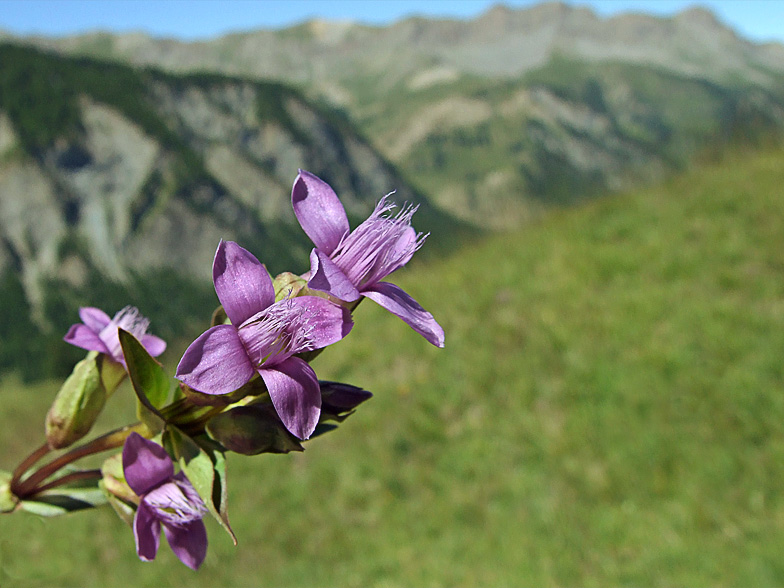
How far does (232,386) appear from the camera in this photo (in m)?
0.71

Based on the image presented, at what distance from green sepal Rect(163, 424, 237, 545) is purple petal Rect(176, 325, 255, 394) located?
150mm

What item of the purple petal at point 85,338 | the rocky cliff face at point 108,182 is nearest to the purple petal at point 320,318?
the purple petal at point 85,338

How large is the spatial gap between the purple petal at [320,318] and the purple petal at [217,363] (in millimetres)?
83

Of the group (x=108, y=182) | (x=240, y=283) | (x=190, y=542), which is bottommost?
(x=108, y=182)

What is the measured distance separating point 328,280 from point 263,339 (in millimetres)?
114

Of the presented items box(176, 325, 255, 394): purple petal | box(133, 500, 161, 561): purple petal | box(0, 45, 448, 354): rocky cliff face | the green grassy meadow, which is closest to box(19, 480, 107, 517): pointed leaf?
box(133, 500, 161, 561): purple petal

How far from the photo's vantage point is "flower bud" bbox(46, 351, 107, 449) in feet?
3.26

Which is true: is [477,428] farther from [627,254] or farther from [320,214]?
[320,214]

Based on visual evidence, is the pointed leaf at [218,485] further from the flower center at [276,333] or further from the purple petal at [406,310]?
the purple petal at [406,310]

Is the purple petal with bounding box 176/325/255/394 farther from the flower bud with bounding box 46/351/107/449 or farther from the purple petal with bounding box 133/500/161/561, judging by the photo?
the flower bud with bounding box 46/351/107/449

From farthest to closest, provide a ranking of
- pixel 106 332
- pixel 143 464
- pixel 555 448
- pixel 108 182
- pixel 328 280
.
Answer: pixel 108 182, pixel 555 448, pixel 106 332, pixel 143 464, pixel 328 280

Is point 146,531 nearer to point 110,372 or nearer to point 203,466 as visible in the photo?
point 203,466

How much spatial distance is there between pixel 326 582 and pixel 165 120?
5199 inches

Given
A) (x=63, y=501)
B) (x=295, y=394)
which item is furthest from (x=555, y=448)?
(x=295, y=394)
